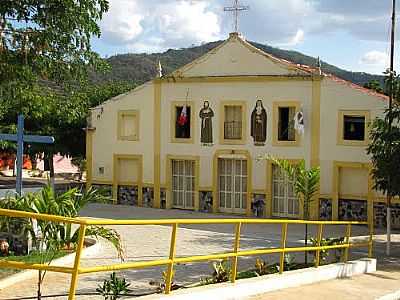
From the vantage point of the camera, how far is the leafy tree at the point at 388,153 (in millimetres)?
18547

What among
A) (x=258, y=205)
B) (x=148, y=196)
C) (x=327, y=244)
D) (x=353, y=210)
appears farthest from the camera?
(x=148, y=196)

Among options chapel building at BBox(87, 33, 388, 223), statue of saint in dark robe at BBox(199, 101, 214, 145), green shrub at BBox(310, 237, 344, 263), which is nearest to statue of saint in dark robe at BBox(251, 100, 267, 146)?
chapel building at BBox(87, 33, 388, 223)

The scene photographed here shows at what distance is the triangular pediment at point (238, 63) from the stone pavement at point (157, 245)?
5681mm

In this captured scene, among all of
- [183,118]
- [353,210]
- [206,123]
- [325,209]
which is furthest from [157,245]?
[183,118]

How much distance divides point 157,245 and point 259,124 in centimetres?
1089

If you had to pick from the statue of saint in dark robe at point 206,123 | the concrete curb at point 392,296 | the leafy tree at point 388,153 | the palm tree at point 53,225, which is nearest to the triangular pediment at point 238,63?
the statue of saint in dark robe at point 206,123

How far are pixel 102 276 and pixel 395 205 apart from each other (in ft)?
49.1

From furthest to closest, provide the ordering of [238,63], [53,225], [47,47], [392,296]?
[238,63] < [392,296] < [47,47] < [53,225]

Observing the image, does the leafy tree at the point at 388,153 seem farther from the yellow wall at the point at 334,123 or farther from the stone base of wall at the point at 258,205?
the stone base of wall at the point at 258,205

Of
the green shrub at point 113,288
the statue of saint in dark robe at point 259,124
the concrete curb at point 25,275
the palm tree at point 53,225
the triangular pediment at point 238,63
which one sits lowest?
the concrete curb at point 25,275

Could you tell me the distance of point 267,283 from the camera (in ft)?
33.1

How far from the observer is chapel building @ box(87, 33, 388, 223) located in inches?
1001

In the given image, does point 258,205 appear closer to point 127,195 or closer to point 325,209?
point 325,209

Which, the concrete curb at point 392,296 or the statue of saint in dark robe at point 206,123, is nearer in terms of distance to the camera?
the concrete curb at point 392,296
